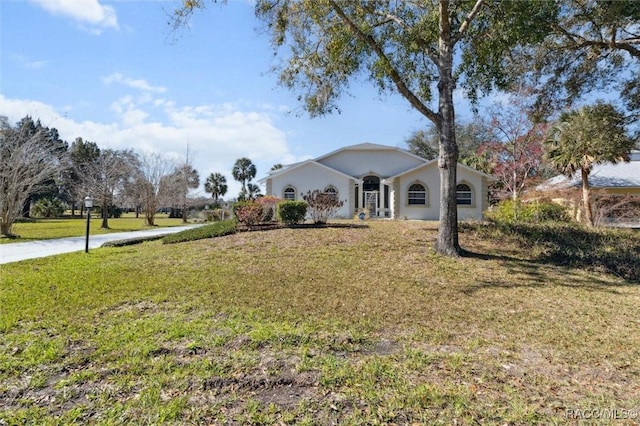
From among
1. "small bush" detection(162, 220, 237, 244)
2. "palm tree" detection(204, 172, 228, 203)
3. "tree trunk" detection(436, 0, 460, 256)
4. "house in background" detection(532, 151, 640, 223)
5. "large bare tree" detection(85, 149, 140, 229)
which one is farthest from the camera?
"palm tree" detection(204, 172, 228, 203)

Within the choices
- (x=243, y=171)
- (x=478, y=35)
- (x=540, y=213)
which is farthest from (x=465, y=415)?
(x=243, y=171)

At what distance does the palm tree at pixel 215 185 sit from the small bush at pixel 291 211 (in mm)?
41447

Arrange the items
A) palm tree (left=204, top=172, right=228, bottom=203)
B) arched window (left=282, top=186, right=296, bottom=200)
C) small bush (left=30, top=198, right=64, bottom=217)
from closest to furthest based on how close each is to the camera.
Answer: arched window (left=282, top=186, right=296, bottom=200), small bush (left=30, top=198, right=64, bottom=217), palm tree (left=204, top=172, right=228, bottom=203)

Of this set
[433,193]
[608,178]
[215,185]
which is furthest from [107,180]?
[608,178]

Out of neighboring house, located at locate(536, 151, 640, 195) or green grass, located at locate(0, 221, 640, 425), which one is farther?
neighboring house, located at locate(536, 151, 640, 195)

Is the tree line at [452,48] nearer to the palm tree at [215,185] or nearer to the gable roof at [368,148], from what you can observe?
the gable roof at [368,148]

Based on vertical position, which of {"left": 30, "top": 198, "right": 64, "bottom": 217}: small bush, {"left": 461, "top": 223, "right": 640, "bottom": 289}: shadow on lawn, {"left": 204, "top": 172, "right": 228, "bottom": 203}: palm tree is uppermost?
{"left": 204, "top": 172, "right": 228, "bottom": 203}: palm tree

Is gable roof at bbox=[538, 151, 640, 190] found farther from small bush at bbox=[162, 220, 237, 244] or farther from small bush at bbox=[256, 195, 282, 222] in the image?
small bush at bbox=[162, 220, 237, 244]

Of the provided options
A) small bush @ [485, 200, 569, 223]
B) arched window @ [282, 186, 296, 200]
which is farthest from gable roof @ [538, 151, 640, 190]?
arched window @ [282, 186, 296, 200]

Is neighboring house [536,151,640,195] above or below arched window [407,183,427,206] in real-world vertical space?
above

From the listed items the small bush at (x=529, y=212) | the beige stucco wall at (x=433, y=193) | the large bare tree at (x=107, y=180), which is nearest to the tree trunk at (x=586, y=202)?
the small bush at (x=529, y=212)

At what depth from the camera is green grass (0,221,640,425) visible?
304cm

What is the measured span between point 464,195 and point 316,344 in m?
20.2

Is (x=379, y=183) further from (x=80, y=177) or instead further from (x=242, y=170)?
(x=242, y=170)
